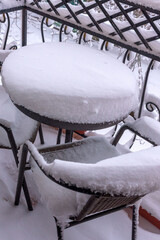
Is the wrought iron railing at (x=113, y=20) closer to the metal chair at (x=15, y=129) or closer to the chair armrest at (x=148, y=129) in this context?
the chair armrest at (x=148, y=129)

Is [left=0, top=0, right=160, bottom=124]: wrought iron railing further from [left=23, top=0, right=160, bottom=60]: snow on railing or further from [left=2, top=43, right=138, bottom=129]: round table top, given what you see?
[left=2, top=43, right=138, bottom=129]: round table top

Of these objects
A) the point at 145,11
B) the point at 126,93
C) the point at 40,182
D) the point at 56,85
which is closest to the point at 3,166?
the point at 40,182

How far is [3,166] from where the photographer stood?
6.56 ft

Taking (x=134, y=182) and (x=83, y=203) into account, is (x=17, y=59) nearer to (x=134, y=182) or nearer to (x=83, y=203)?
(x=83, y=203)

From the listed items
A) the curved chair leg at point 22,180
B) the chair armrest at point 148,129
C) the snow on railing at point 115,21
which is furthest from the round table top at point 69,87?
the snow on railing at point 115,21

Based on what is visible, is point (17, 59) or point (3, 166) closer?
point (17, 59)

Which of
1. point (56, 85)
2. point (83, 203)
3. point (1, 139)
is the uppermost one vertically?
point (56, 85)

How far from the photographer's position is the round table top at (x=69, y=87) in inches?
48.1

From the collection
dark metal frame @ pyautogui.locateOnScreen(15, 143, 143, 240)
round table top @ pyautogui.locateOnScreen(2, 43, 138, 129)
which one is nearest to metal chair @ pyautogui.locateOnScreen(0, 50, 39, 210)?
dark metal frame @ pyautogui.locateOnScreen(15, 143, 143, 240)

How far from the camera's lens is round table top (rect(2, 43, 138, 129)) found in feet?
4.01

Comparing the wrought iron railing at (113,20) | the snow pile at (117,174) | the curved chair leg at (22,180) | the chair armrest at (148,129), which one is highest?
the wrought iron railing at (113,20)

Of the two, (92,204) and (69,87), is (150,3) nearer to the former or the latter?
(69,87)

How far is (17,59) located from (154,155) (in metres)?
0.95

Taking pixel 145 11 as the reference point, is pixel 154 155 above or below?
below
